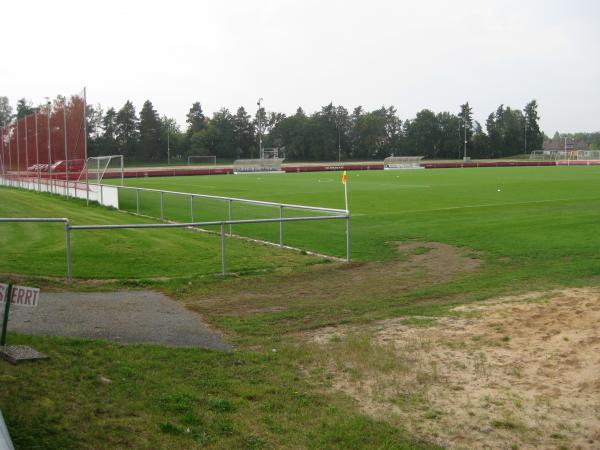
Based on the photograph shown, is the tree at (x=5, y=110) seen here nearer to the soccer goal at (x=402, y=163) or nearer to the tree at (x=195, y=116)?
the tree at (x=195, y=116)

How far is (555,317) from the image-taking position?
899 cm

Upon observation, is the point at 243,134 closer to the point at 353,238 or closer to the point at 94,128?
the point at 94,128

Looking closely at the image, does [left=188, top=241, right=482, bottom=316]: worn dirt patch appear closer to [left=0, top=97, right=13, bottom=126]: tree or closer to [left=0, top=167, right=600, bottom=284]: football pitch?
[left=0, top=167, right=600, bottom=284]: football pitch

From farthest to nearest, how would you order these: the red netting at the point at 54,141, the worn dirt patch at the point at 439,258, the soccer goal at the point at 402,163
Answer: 1. the soccer goal at the point at 402,163
2. the red netting at the point at 54,141
3. the worn dirt patch at the point at 439,258

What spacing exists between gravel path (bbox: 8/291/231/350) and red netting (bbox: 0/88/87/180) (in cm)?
2082

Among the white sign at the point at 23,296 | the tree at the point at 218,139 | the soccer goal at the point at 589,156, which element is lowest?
the white sign at the point at 23,296

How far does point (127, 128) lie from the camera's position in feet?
400

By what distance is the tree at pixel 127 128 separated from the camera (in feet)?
394

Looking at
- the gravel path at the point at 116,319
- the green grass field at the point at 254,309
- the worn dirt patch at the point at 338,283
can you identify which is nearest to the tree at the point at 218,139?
the green grass field at the point at 254,309

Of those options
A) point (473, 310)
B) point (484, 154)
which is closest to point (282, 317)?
point (473, 310)

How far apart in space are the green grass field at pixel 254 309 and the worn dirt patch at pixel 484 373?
282mm

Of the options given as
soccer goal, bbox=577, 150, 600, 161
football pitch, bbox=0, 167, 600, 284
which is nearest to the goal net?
soccer goal, bbox=577, 150, 600, 161

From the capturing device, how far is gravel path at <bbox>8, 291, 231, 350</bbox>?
7926 mm

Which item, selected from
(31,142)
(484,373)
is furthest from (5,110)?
(484,373)
